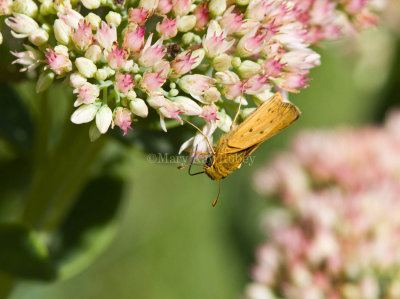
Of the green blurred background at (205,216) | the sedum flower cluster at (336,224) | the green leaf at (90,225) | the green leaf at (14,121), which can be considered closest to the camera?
the green leaf at (14,121)

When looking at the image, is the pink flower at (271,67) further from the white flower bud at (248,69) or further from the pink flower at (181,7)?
the pink flower at (181,7)

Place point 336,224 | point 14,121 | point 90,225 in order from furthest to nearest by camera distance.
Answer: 1. point 336,224
2. point 90,225
3. point 14,121

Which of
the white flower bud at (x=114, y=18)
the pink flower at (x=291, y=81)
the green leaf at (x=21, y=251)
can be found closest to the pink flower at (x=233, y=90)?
the pink flower at (x=291, y=81)

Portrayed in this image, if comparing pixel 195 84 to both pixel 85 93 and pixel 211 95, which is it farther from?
pixel 85 93

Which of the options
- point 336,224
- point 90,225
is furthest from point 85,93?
point 336,224

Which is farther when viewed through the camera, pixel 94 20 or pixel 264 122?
pixel 264 122

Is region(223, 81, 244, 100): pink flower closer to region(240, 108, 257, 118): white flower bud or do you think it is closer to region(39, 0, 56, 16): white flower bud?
region(240, 108, 257, 118): white flower bud
